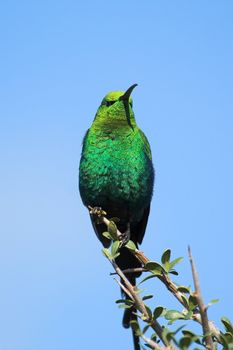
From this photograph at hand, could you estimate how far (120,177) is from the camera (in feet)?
18.1

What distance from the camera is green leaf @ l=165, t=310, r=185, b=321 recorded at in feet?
7.82

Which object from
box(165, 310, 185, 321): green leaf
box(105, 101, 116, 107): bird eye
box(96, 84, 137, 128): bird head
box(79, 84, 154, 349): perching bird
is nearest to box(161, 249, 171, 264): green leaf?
box(165, 310, 185, 321): green leaf

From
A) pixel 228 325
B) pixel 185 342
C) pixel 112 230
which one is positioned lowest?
pixel 185 342

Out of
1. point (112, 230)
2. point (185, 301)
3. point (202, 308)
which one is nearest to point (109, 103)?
point (112, 230)

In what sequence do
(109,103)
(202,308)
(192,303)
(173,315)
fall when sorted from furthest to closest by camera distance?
(109,103) < (192,303) < (173,315) < (202,308)

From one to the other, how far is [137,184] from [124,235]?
1.57 ft

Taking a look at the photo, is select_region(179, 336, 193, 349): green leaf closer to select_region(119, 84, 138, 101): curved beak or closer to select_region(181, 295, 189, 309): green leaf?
select_region(181, 295, 189, 309): green leaf

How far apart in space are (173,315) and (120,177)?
3.18m

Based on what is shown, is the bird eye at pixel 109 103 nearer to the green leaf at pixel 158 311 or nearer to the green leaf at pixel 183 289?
the green leaf at pixel 183 289

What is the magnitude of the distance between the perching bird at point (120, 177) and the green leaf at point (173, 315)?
2.99m

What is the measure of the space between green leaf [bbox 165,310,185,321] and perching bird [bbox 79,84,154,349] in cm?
299

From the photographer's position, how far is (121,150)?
5645mm

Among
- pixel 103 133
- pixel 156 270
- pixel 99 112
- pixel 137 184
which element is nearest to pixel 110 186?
pixel 137 184

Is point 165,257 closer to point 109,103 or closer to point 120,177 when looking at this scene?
point 120,177
